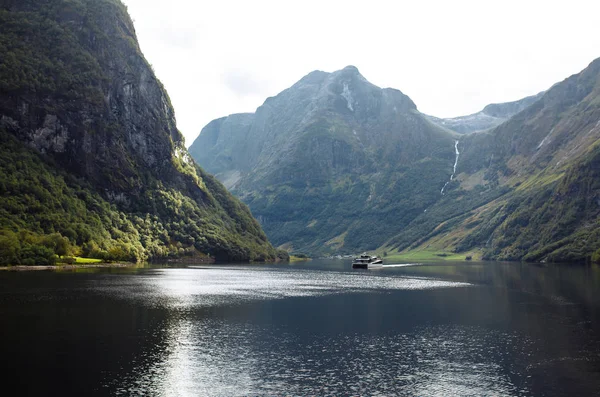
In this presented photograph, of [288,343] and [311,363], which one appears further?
[288,343]

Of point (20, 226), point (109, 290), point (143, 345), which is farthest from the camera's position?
point (20, 226)

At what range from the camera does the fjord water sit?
51969 mm

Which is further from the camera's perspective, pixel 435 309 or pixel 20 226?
pixel 20 226

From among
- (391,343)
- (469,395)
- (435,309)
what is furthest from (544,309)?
(469,395)

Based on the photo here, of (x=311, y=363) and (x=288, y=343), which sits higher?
(x=288, y=343)

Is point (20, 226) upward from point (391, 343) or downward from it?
upward

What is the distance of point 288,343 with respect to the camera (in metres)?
72.5

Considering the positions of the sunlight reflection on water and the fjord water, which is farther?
the fjord water

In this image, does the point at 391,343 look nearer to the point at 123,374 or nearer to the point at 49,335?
the point at 123,374

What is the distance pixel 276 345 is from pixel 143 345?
58.7ft

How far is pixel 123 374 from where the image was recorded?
53312 millimetres

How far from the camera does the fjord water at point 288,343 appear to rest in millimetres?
51969

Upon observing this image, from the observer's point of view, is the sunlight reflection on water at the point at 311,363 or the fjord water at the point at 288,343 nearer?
the sunlight reflection on water at the point at 311,363

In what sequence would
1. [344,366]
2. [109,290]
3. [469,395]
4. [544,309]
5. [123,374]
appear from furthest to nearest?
[109,290], [544,309], [344,366], [123,374], [469,395]
